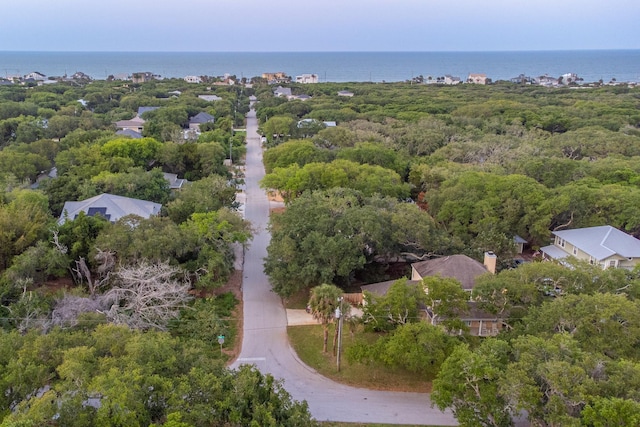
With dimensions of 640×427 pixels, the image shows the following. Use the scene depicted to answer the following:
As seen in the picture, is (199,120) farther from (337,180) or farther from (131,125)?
(337,180)

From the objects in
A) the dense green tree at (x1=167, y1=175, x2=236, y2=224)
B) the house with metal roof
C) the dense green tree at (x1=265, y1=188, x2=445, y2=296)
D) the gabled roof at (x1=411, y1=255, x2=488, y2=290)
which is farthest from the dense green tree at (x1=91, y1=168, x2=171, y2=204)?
the house with metal roof

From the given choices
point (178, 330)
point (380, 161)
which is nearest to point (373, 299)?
point (178, 330)


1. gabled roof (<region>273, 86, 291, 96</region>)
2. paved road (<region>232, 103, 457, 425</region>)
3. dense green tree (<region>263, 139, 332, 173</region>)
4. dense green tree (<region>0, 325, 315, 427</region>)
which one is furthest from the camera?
gabled roof (<region>273, 86, 291, 96</region>)

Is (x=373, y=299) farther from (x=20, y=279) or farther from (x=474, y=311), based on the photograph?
(x=20, y=279)

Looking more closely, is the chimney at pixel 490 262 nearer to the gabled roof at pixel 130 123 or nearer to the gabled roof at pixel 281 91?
the gabled roof at pixel 130 123

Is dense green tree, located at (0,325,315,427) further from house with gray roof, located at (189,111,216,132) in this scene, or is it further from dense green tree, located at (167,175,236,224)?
house with gray roof, located at (189,111,216,132)

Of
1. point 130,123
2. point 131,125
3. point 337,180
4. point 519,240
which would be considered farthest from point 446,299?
point 130,123

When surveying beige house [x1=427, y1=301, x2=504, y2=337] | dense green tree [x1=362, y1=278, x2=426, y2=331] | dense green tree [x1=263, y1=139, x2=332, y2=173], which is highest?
dense green tree [x1=263, y1=139, x2=332, y2=173]
